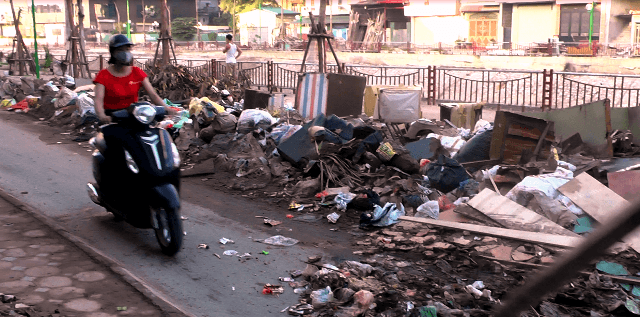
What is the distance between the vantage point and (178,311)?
4.30m

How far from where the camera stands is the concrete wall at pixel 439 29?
4998 cm

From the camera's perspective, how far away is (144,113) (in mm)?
5379

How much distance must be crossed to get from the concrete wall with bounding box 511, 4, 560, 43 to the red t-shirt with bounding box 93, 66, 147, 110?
1566 inches

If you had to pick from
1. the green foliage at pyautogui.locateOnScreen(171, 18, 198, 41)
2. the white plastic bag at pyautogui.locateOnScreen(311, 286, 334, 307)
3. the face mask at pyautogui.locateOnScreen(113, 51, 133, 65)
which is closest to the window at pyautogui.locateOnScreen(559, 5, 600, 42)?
the face mask at pyautogui.locateOnScreen(113, 51, 133, 65)

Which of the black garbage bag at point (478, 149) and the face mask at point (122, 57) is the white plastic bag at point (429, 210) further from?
the face mask at point (122, 57)

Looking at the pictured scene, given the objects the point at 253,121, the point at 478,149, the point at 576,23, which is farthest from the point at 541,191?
the point at 576,23

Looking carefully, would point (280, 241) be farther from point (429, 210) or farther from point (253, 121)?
point (253, 121)

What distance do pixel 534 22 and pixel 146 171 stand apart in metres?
41.6

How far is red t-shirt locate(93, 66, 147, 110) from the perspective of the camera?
6.15 meters

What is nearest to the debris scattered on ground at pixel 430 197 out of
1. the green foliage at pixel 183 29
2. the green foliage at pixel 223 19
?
the green foliage at pixel 183 29

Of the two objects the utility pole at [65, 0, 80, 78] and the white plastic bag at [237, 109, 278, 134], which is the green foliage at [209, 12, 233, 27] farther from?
the white plastic bag at [237, 109, 278, 134]

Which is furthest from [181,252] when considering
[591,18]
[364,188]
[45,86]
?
[591,18]

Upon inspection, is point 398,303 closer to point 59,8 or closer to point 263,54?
point 263,54

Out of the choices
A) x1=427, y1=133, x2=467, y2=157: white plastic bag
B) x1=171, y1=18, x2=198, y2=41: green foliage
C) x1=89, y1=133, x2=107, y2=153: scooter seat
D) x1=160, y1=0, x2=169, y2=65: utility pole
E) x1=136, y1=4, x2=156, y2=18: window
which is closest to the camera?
x1=89, y1=133, x2=107, y2=153: scooter seat
